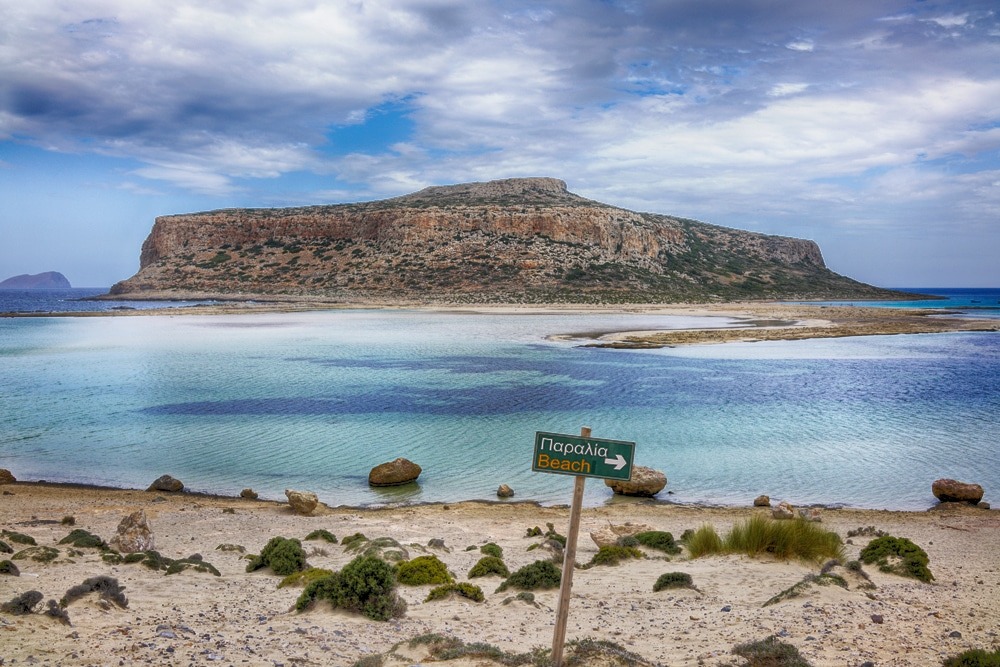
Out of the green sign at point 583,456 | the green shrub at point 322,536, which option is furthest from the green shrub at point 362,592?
the green shrub at point 322,536

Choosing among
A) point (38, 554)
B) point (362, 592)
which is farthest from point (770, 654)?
point (38, 554)

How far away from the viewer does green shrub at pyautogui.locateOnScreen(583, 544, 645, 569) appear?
9.93m

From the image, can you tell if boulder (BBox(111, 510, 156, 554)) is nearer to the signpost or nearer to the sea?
the sea

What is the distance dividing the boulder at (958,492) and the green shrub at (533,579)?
983 centimetres

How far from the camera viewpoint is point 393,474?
15.7 metres

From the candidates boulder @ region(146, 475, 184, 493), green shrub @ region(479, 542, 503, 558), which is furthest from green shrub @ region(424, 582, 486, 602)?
boulder @ region(146, 475, 184, 493)

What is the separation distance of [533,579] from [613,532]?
334 centimetres

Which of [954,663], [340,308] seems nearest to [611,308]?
[340,308]

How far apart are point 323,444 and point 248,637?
514 inches

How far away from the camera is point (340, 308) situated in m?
84.4

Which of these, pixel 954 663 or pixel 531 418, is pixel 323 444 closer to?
pixel 531 418

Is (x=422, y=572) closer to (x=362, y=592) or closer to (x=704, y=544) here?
(x=362, y=592)

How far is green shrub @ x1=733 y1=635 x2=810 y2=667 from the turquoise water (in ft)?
29.1

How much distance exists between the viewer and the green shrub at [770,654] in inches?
225
